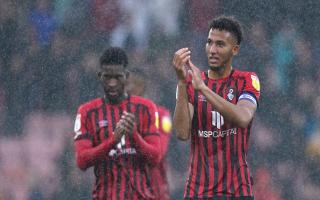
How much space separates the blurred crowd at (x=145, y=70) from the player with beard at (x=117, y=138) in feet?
12.6

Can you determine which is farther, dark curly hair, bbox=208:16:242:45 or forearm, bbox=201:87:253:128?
dark curly hair, bbox=208:16:242:45

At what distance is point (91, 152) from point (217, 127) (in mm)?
887

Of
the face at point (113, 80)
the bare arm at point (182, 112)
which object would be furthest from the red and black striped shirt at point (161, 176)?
the bare arm at point (182, 112)

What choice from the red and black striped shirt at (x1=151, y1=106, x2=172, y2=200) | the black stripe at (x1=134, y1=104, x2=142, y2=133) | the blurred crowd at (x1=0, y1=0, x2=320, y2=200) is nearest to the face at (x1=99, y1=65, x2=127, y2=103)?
the black stripe at (x1=134, y1=104, x2=142, y2=133)

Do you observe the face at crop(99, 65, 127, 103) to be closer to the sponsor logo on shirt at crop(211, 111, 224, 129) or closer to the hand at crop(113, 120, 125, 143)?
the hand at crop(113, 120, 125, 143)

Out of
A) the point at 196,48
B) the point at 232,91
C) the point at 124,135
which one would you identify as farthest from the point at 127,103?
the point at 196,48

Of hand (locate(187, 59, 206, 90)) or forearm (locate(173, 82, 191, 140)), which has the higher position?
hand (locate(187, 59, 206, 90))

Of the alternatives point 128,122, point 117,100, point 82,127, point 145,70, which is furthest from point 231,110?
point 145,70

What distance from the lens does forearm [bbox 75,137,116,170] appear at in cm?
539

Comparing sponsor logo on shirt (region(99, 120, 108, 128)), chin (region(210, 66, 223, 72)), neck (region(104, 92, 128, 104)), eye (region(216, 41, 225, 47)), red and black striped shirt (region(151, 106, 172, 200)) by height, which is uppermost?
eye (region(216, 41, 225, 47))

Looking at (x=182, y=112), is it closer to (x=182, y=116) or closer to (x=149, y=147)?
(x=182, y=116)

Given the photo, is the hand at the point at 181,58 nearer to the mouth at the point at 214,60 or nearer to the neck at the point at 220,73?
the mouth at the point at 214,60

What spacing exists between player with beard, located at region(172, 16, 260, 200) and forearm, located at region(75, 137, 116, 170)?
23.8 inches

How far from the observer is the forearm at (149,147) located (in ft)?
17.9
